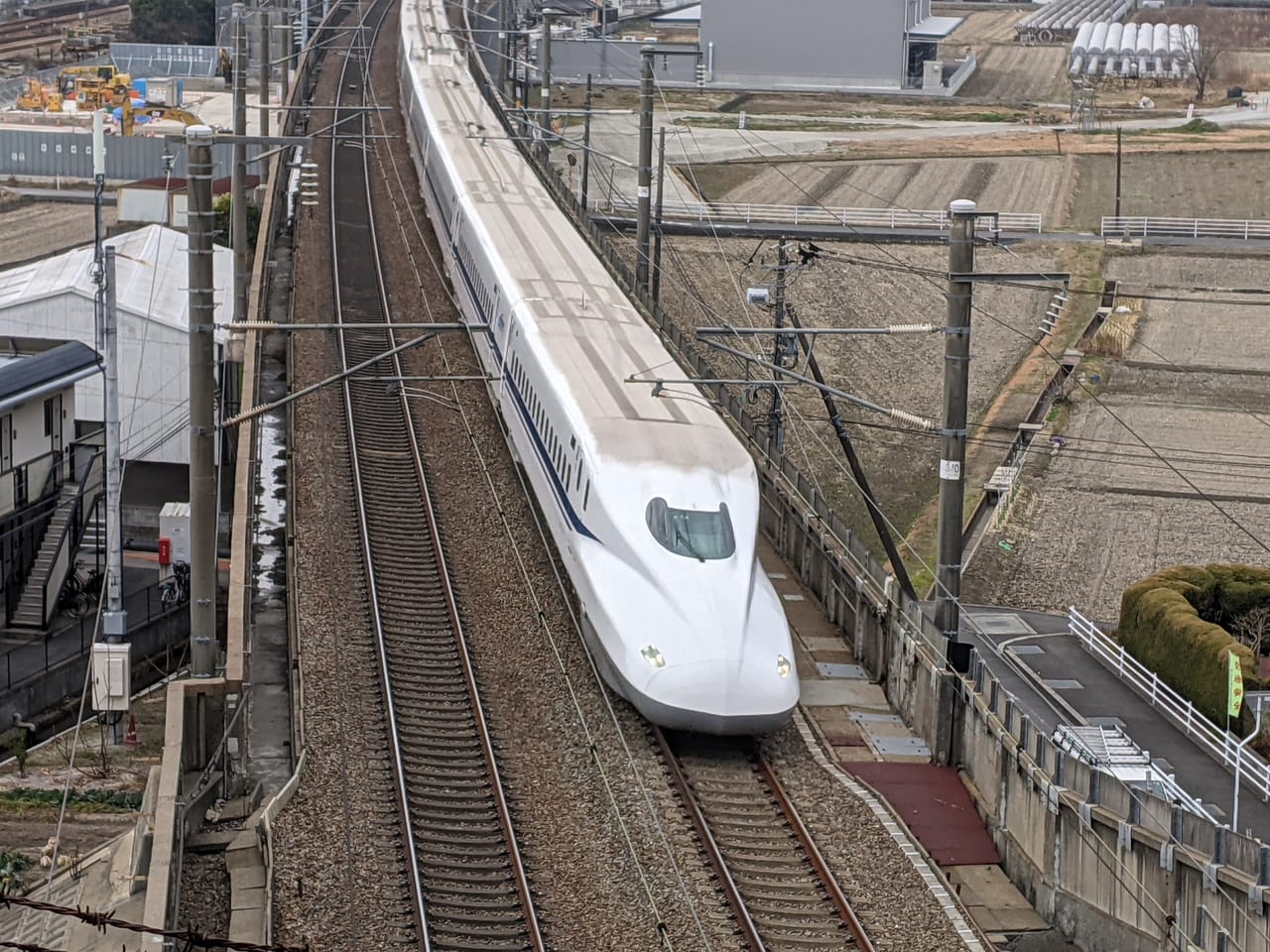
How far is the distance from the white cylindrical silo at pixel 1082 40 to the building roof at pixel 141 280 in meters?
79.6

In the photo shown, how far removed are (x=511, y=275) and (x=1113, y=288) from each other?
116ft

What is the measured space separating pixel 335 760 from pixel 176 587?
18.7 meters

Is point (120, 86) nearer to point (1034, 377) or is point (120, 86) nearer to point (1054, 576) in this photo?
point (1034, 377)

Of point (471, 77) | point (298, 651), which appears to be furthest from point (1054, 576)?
point (471, 77)

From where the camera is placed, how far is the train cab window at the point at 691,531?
921 inches

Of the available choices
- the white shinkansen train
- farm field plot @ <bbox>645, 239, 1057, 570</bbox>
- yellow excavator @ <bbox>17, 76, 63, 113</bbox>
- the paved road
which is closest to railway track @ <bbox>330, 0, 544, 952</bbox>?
the white shinkansen train

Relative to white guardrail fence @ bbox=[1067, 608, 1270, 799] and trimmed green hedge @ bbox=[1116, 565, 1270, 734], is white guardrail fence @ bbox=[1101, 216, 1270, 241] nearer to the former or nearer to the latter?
trimmed green hedge @ bbox=[1116, 565, 1270, 734]

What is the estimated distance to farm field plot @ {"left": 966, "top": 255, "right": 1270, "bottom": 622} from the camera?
39.4m

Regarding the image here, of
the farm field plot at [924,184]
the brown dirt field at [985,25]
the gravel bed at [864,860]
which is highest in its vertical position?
the brown dirt field at [985,25]

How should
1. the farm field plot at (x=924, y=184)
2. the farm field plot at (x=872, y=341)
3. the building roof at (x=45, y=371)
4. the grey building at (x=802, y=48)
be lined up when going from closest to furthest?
the building roof at (x=45, y=371) < the farm field plot at (x=872, y=341) < the farm field plot at (x=924, y=184) < the grey building at (x=802, y=48)

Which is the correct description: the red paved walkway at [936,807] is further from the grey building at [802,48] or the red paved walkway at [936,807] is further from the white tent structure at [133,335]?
the grey building at [802,48]

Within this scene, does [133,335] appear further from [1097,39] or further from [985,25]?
[985,25]

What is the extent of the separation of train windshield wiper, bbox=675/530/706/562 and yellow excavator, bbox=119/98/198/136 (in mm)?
75819

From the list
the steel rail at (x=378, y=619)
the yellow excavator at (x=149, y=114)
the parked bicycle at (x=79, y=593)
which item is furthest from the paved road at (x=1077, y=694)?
the yellow excavator at (x=149, y=114)
